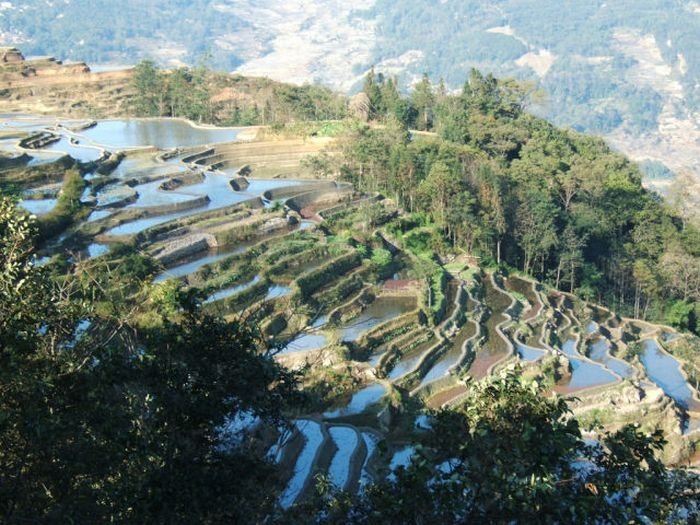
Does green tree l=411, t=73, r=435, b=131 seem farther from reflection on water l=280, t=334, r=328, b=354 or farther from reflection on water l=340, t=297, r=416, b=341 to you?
reflection on water l=280, t=334, r=328, b=354

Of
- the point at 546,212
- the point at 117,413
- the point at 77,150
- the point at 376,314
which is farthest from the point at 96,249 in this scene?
the point at 546,212

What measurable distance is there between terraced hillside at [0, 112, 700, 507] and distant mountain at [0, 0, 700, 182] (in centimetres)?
10027

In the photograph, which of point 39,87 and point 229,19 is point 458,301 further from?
point 229,19

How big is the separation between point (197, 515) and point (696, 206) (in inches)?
1296

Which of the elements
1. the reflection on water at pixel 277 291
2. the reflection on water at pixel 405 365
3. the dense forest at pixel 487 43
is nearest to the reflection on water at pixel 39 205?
the reflection on water at pixel 277 291

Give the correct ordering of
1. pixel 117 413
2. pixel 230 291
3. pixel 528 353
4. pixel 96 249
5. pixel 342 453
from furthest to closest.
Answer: pixel 528 353 < pixel 96 249 < pixel 230 291 < pixel 342 453 < pixel 117 413

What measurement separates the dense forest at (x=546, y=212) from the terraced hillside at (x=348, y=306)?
4.91 ft

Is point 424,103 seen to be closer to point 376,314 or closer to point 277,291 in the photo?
point 376,314

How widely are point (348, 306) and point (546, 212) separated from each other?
38.1 ft

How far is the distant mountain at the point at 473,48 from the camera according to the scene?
13788cm

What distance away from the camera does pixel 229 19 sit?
193 metres

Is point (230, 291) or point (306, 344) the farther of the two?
point (230, 291)

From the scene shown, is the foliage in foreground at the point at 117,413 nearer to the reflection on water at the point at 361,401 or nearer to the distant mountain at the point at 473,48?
the reflection on water at the point at 361,401

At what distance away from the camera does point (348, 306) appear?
19031 millimetres
